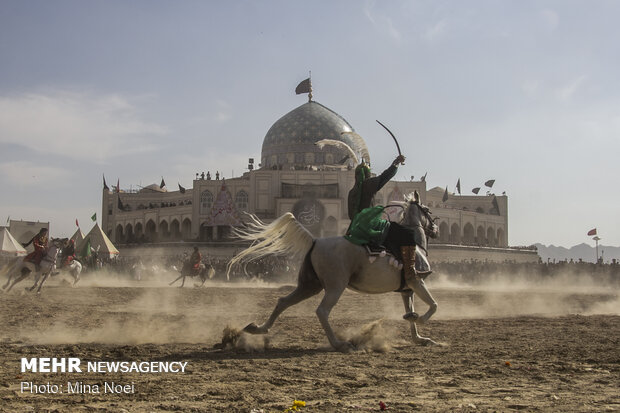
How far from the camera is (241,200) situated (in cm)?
6588

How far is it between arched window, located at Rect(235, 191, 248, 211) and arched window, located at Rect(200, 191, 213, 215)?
2708 mm

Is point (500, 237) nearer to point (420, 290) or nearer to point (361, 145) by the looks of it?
point (361, 145)

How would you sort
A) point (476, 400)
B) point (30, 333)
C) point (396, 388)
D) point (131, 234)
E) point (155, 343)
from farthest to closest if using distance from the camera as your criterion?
point (131, 234) → point (30, 333) → point (155, 343) → point (396, 388) → point (476, 400)

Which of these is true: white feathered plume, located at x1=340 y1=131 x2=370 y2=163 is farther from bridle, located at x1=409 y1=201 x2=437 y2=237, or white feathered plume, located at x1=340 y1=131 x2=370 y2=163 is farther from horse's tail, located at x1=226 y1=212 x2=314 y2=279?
horse's tail, located at x1=226 y1=212 x2=314 y2=279

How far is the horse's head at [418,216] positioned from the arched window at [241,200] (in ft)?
183

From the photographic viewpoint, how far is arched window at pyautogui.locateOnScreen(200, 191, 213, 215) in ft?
217

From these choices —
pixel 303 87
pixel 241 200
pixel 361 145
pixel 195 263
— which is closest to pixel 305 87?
pixel 303 87

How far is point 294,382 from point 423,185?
60.9 m

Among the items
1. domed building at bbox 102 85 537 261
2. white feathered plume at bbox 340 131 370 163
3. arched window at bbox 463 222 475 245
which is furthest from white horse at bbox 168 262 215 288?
arched window at bbox 463 222 475 245

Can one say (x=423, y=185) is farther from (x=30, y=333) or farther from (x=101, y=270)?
(x=30, y=333)

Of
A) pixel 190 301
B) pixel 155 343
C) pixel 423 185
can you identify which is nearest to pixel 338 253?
pixel 155 343

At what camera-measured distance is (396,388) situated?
5.98m

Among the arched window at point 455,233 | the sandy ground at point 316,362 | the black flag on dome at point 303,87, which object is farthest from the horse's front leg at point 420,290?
the black flag on dome at point 303,87

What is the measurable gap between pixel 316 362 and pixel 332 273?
163 cm
